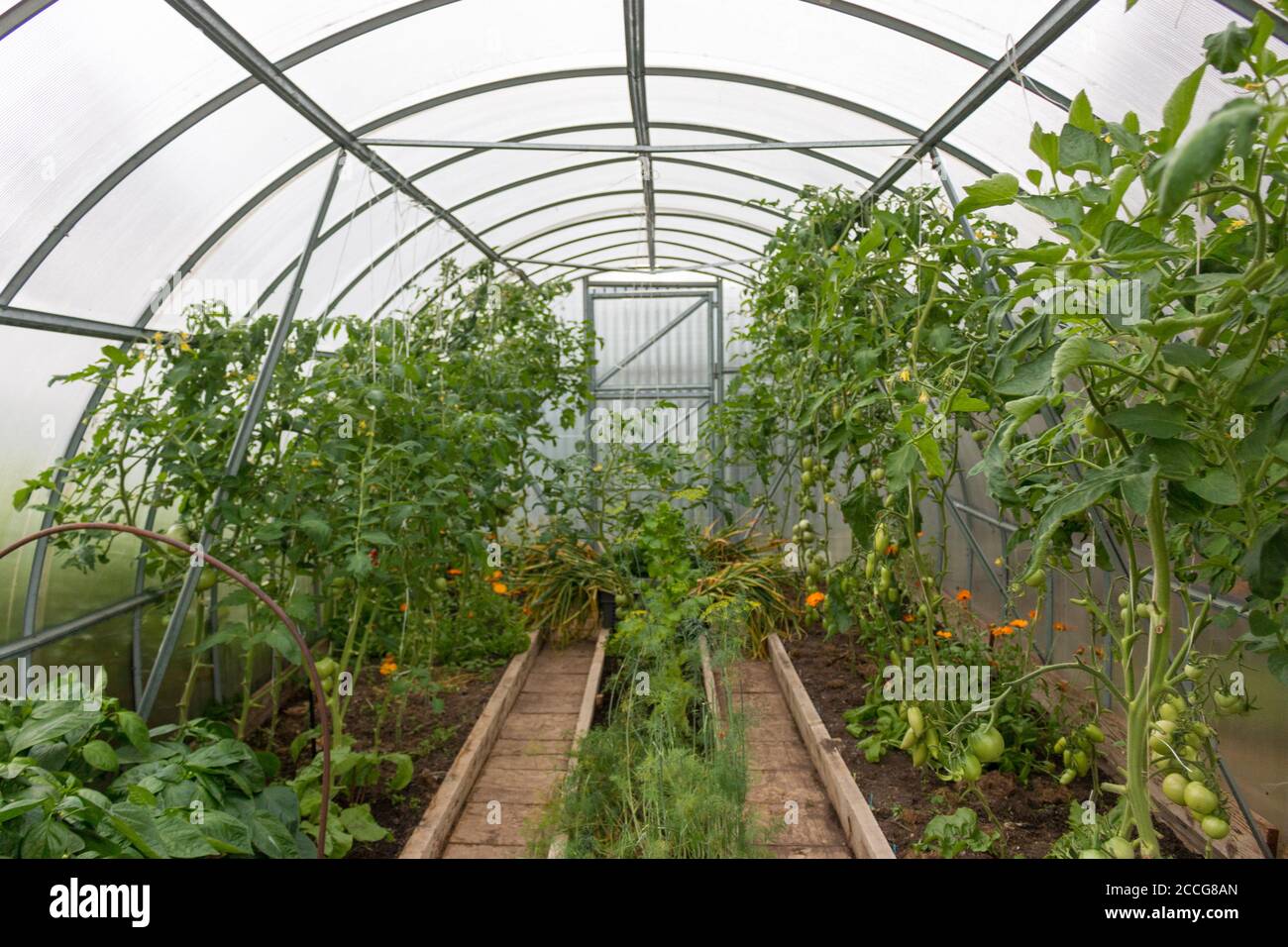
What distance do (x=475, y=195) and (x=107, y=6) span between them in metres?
3.42

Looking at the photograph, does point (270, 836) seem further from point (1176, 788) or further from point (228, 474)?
point (1176, 788)

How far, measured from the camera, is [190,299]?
14.1 ft

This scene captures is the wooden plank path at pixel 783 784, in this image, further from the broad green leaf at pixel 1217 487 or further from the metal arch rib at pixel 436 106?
the metal arch rib at pixel 436 106

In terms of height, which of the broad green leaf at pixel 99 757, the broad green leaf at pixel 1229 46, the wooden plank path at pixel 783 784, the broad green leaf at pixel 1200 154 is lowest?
the wooden plank path at pixel 783 784

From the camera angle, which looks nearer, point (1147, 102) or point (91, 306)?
point (1147, 102)

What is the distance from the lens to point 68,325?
11.8 feet

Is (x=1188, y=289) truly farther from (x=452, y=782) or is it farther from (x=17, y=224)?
(x=17, y=224)

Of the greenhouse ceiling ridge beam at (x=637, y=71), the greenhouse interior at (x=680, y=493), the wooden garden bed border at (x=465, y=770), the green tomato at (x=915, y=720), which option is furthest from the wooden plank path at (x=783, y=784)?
the greenhouse ceiling ridge beam at (x=637, y=71)

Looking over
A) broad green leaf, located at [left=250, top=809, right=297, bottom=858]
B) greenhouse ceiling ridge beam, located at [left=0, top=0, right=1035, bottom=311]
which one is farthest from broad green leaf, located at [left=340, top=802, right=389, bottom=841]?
greenhouse ceiling ridge beam, located at [left=0, top=0, right=1035, bottom=311]

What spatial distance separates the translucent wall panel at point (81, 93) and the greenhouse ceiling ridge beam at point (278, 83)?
0.09 m

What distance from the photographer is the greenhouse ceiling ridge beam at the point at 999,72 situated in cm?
285
